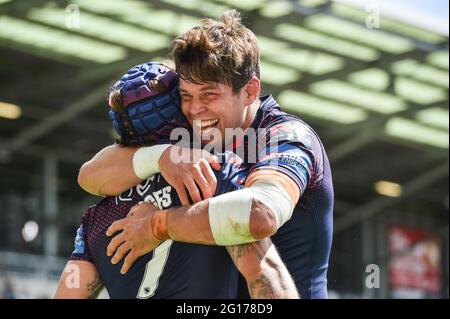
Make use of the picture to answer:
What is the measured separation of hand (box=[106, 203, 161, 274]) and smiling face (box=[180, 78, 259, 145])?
36 centimetres

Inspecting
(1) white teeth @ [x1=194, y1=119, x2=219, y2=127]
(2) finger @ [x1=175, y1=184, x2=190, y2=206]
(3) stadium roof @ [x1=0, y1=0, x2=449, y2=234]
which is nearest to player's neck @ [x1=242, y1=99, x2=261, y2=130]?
(1) white teeth @ [x1=194, y1=119, x2=219, y2=127]

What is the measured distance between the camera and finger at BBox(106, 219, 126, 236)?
131 inches

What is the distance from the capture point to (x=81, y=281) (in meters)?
3.51

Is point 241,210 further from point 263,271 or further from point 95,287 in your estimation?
point 95,287

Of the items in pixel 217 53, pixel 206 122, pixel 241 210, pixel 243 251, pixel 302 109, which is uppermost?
pixel 302 109

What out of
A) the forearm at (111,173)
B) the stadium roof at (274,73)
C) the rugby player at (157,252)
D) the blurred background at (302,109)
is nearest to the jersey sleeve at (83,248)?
the rugby player at (157,252)

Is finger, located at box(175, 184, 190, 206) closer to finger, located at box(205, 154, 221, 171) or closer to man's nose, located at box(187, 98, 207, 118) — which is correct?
finger, located at box(205, 154, 221, 171)

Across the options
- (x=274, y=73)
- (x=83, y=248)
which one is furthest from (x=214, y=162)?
(x=274, y=73)

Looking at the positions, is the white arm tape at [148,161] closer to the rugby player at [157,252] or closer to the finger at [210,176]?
the rugby player at [157,252]

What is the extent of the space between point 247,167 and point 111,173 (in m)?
0.47

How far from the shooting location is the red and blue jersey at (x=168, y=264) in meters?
3.21

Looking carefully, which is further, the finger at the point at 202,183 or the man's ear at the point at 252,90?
the man's ear at the point at 252,90

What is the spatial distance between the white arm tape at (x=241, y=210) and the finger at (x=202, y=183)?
107 millimetres
